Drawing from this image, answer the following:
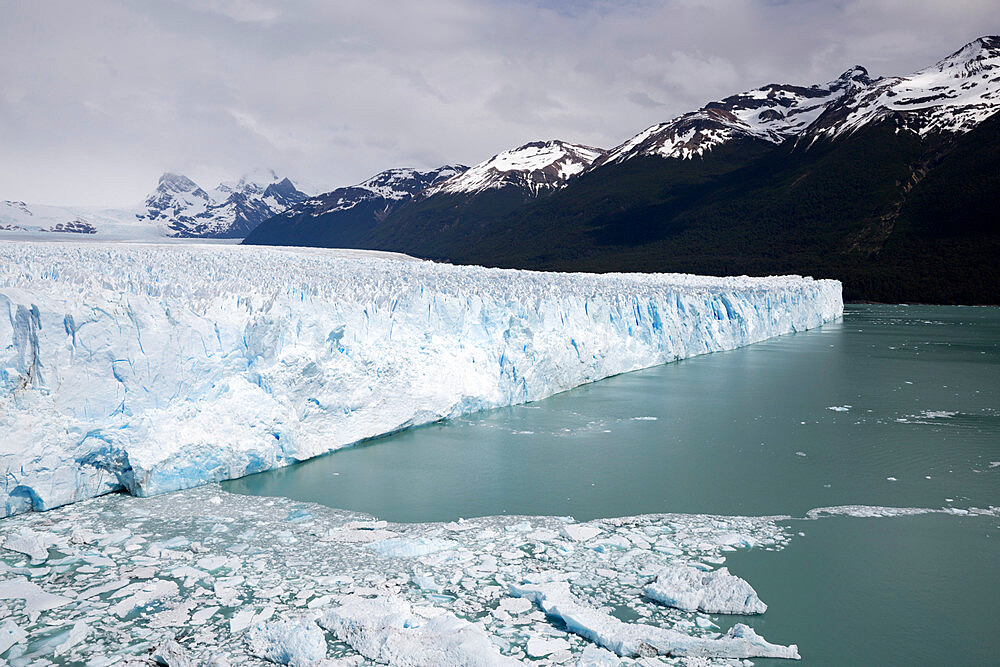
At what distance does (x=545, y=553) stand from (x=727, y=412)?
5829 mm

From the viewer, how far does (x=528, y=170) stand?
374 ft

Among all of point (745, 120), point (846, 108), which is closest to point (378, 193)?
point (745, 120)

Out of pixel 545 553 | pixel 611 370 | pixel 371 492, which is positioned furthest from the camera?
pixel 611 370

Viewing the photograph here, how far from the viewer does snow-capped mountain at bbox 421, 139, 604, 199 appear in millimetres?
108500

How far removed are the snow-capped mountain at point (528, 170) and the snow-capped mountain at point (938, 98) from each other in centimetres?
4541

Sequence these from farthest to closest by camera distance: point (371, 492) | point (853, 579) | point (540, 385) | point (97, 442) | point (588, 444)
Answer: point (540, 385)
point (588, 444)
point (371, 492)
point (97, 442)
point (853, 579)

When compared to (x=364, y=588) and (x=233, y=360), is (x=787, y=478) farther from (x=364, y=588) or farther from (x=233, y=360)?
(x=233, y=360)

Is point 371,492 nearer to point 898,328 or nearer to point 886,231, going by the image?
point 898,328

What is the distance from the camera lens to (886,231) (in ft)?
149

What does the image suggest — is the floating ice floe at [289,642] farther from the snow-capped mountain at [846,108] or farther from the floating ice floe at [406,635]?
the snow-capped mountain at [846,108]

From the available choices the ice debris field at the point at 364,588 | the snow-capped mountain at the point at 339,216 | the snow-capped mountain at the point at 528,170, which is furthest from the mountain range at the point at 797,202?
the ice debris field at the point at 364,588

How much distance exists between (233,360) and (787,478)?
5.54m

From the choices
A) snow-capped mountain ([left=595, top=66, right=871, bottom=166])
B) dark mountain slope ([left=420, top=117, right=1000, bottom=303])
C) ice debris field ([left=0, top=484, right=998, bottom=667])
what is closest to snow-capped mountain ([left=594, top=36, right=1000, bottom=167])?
snow-capped mountain ([left=595, top=66, right=871, bottom=166])

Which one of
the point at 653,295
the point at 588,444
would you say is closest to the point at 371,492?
the point at 588,444
